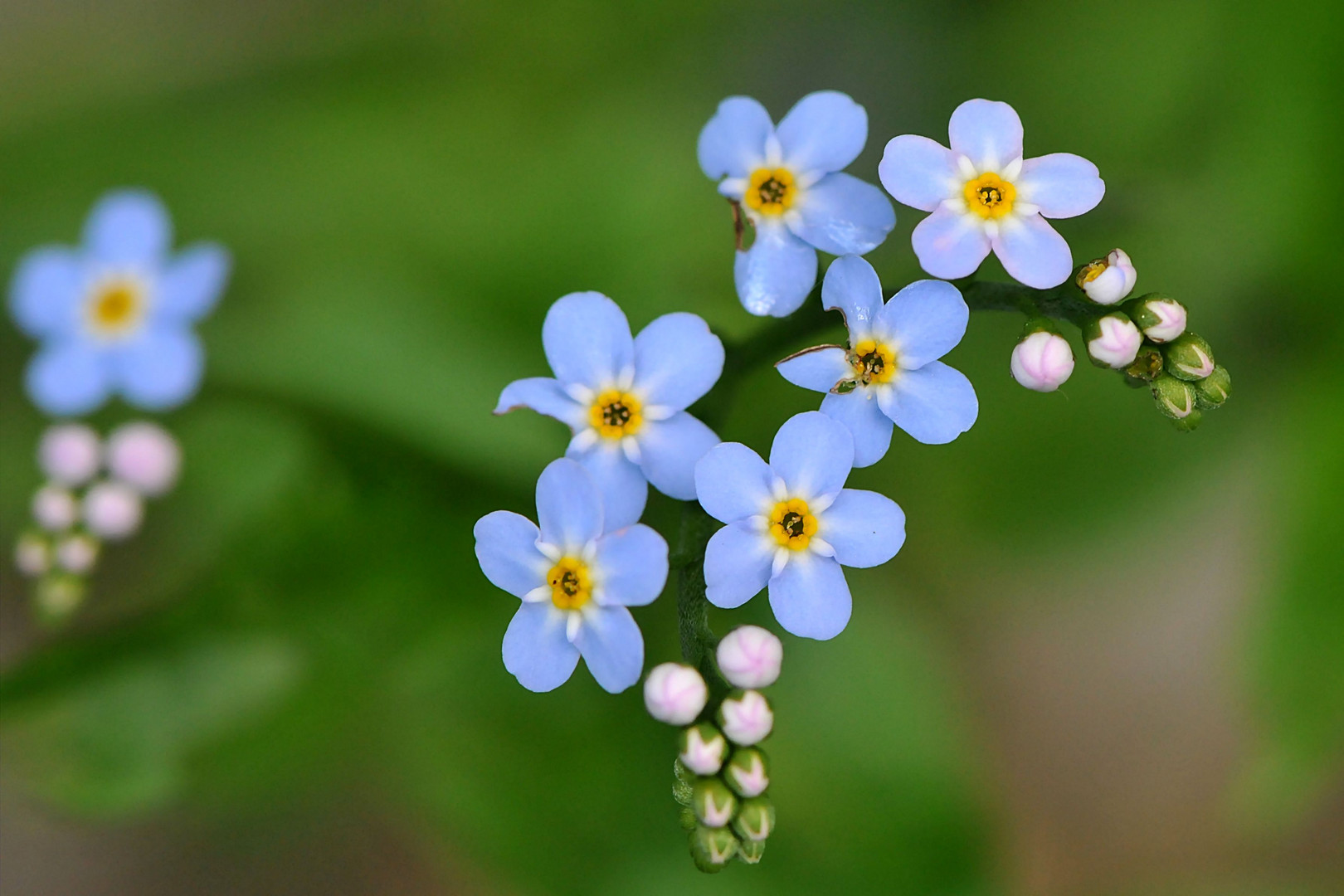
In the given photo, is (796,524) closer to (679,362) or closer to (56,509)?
(679,362)

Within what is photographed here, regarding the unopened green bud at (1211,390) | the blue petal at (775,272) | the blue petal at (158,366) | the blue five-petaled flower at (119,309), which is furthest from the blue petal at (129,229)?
the unopened green bud at (1211,390)

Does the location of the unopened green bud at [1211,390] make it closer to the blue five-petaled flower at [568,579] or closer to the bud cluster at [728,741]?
the bud cluster at [728,741]

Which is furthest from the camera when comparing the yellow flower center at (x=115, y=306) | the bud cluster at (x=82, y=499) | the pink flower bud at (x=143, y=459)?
the yellow flower center at (x=115, y=306)

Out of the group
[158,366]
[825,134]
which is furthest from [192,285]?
[825,134]

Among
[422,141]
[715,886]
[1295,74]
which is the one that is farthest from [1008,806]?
[422,141]

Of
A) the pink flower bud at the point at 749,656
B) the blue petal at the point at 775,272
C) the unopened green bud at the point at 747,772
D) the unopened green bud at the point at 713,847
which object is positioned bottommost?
the unopened green bud at the point at 713,847

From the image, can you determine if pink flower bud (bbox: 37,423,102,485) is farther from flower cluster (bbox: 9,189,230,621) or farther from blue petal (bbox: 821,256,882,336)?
blue petal (bbox: 821,256,882,336)

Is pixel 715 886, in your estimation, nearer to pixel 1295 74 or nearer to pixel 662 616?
pixel 662 616
